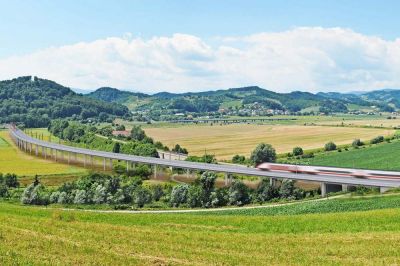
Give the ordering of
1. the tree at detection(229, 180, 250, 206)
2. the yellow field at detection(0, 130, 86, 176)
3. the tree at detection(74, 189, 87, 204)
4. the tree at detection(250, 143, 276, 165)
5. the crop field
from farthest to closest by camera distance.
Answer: the tree at detection(250, 143, 276, 165) → the yellow field at detection(0, 130, 86, 176) → the crop field → the tree at detection(229, 180, 250, 206) → the tree at detection(74, 189, 87, 204)

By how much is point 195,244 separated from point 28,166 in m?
115

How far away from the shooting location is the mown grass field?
22.7 m

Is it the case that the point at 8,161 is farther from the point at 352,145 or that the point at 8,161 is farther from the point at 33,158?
the point at 352,145

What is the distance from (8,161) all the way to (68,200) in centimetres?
7336

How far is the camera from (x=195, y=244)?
27.4 m

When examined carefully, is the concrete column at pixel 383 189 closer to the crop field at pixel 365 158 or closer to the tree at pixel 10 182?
the crop field at pixel 365 158

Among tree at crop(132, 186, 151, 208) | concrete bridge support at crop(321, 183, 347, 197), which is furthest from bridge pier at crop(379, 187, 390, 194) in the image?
tree at crop(132, 186, 151, 208)

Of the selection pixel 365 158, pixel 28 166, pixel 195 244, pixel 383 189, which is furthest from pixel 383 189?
pixel 28 166

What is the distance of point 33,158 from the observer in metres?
155

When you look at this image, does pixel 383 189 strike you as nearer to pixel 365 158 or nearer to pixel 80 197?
pixel 80 197

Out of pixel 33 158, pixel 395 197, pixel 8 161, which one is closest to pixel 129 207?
pixel 395 197

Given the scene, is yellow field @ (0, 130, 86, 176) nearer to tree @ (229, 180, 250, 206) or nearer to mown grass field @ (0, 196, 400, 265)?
tree @ (229, 180, 250, 206)

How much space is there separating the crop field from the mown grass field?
80776mm

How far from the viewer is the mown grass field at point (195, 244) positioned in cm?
2269
